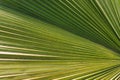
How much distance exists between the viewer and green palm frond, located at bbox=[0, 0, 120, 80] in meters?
0.97

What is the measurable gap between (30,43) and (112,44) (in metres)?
0.64

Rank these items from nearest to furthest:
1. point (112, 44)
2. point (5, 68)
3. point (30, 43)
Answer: point (5, 68) < point (30, 43) < point (112, 44)

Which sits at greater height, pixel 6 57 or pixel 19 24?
pixel 19 24

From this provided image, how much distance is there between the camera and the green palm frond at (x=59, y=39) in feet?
3.17

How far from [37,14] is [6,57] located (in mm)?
403

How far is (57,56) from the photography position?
115 centimetres

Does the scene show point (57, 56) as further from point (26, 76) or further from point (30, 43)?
point (26, 76)

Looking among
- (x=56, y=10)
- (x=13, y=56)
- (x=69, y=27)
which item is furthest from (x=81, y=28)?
(x=13, y=56)

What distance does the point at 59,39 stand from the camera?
124cm

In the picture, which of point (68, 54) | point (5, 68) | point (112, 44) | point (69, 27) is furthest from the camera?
point (112, 44)

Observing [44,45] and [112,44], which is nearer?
[44,45]

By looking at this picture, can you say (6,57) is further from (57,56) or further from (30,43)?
(57,56)

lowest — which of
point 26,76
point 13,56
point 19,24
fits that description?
point 26,76

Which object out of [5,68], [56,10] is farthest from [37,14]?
[5,68]
